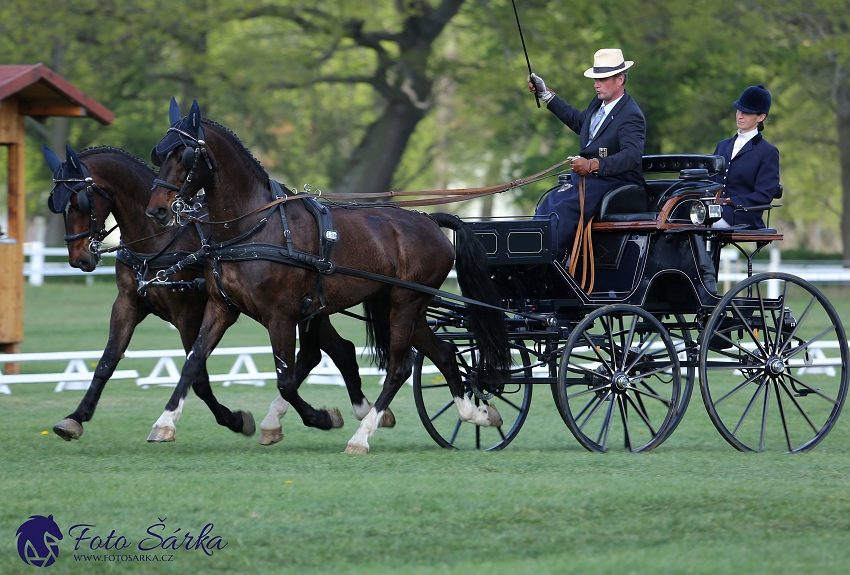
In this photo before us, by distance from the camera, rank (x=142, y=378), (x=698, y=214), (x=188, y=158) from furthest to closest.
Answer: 1. (x=142, y=378)
2. (x=698, y=214)
3. (x=188, y=158)

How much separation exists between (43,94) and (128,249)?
579 cm

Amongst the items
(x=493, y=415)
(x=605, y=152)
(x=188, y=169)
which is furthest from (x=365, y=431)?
(x=605, y=152)

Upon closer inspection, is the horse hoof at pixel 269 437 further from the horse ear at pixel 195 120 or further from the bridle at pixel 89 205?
the horse ear at pixel 195 120

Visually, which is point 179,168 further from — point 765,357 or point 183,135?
point 765,357

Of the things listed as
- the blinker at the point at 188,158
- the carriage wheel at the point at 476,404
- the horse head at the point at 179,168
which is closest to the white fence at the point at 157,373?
the carriage wheel at the point at 476,404

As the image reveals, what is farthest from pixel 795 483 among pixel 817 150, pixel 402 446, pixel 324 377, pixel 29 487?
pixel 817 150

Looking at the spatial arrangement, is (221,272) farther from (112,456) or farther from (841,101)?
(841,101)

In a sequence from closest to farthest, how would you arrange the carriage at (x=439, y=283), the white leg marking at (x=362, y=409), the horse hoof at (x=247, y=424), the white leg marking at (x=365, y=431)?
the carriage at (x=439, y=283)
the white leg marking at (x=365, y=431)
the horse hoof at (x=247, y=424)
the white leg marking at (x=362, y=409)

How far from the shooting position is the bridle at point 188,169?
23.0ft

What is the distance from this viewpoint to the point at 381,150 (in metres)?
27.6

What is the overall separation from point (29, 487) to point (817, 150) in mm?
→ 32282

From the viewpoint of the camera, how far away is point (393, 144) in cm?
2759

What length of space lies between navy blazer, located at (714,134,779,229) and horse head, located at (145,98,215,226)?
374 cm

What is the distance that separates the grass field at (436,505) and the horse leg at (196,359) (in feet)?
0.57
